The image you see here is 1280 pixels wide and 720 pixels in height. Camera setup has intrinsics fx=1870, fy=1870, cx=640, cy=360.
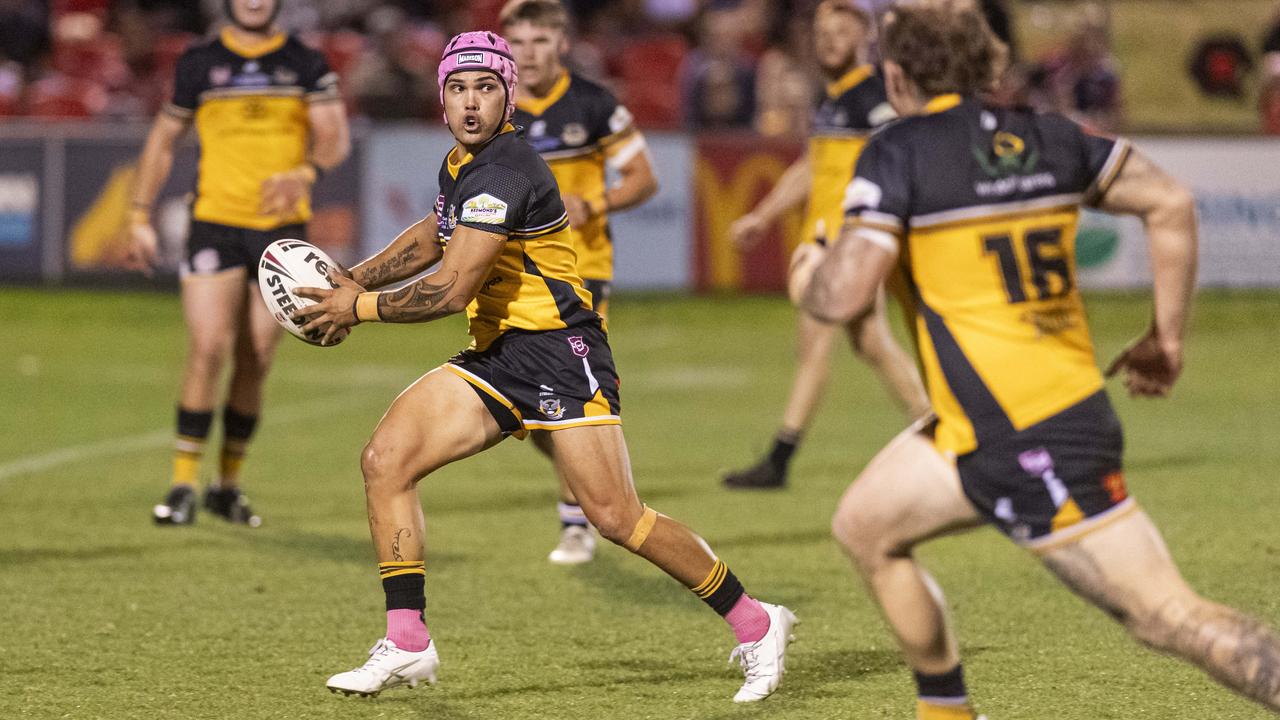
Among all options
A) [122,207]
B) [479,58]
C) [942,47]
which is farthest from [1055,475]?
[122,207]

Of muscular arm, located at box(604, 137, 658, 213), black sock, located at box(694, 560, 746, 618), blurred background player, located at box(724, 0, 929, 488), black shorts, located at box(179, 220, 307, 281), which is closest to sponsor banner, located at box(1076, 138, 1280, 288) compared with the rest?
blurred background player, located at box(724, 0, 929, 488)

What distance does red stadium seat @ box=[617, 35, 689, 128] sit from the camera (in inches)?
810

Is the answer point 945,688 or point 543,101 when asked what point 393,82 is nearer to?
point 543,101

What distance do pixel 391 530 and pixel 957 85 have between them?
7.50 feet

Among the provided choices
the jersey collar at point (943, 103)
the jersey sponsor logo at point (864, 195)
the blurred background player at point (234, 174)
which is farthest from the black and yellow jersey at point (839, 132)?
the jersey sponsor logo at point (864, 195)

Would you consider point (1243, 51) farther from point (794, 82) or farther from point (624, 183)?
point (624, 183)

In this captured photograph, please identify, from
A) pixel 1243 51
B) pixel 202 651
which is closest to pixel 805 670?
pixel 202 651

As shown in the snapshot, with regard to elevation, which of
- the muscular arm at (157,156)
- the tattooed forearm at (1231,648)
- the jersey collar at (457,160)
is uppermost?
the jersey collar at (457,160)

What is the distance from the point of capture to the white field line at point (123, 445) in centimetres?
1088

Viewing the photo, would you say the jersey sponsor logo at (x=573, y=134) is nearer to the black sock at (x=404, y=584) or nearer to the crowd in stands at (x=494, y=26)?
the black sock at (x=404, y=584)

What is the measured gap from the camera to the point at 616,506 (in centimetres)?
584

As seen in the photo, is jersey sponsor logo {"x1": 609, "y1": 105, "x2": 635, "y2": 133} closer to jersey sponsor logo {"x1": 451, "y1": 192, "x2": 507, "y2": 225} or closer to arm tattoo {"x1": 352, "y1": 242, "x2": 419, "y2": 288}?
arm tattoo {"x1": 352, "y1": 242, "x2": 419, "y2": 288}

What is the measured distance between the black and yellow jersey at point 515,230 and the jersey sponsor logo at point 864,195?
145cm

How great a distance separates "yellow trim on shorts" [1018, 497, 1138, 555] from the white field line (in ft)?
24.4
